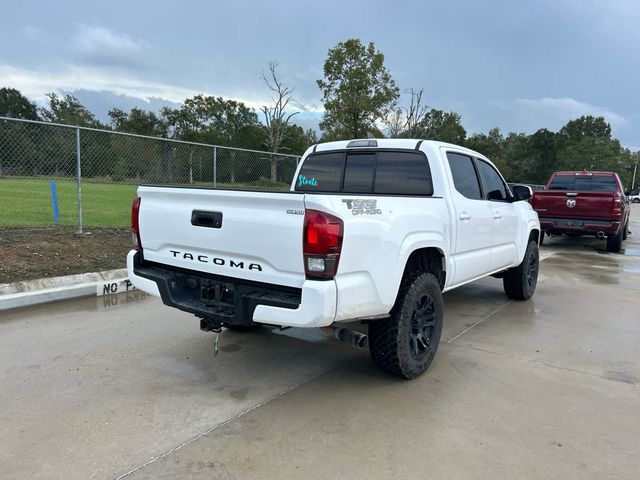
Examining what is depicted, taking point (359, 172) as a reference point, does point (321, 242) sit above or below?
below

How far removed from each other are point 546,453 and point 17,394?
3585 mm

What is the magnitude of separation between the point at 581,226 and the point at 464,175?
800 cm

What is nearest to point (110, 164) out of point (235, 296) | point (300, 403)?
point (235, 296)

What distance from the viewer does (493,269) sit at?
5422 millimetres

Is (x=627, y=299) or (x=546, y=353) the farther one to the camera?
(x=627, y=299)

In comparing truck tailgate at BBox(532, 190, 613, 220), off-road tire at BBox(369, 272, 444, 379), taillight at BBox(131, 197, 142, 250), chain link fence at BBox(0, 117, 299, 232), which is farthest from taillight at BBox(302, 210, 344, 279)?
truck tailgate at BBox(532, 190, 613, 220)

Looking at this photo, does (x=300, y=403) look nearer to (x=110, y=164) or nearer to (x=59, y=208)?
(x=110, y=164)

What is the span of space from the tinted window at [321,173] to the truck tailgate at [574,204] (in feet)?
27.7

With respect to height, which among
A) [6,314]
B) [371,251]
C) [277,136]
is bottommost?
[6,314]

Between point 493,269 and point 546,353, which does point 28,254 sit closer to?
point 493,269

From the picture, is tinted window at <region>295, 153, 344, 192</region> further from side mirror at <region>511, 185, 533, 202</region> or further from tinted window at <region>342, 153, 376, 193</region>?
side mirror at <region>511, 185, 533, 202</region>

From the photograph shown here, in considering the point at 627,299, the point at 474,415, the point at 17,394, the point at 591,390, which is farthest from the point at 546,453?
the point at 627,299

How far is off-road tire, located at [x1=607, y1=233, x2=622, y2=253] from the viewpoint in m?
11.7

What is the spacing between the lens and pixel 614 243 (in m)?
11.8
